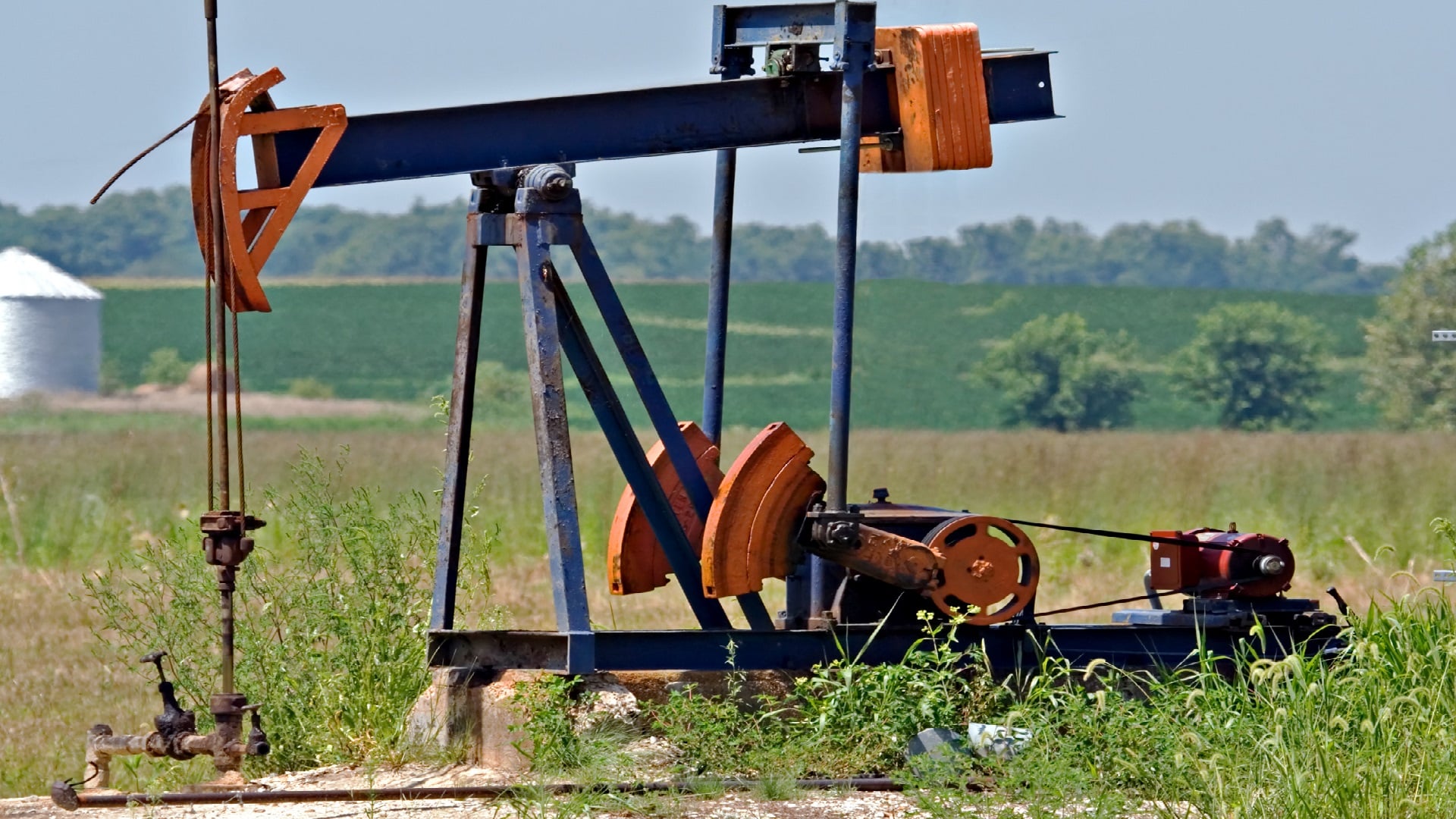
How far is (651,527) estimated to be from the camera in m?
7.64

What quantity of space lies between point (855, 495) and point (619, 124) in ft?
Answer: 36.6

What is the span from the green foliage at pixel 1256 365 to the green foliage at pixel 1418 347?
2.07m

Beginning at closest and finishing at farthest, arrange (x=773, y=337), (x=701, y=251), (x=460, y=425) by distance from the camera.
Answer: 1. (x=460, y=425)
2. (x=773, y=337)
3. (x=701, y=251)

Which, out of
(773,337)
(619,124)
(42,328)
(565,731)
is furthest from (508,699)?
(773,337)

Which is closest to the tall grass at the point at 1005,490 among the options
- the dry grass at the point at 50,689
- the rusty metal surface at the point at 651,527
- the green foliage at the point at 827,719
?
the dry grass at the point at 50,689

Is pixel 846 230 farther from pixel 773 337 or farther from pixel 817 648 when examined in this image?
pixel 773 337

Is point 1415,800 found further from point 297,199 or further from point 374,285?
point 374,285

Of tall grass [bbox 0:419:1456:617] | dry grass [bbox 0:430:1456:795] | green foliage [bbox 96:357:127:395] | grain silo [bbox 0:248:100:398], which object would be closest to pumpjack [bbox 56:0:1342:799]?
dry grass [bbox 0:430:1456:795]

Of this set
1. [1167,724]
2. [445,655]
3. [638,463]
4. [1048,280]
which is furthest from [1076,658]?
[1048,280]

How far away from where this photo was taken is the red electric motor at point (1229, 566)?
320 inches

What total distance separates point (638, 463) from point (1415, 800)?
298 cm

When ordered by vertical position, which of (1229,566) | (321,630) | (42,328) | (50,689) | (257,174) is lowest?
(50,689)

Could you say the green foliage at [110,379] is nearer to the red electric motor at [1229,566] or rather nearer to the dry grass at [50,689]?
the dry grass at [50,689]

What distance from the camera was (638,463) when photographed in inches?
295
